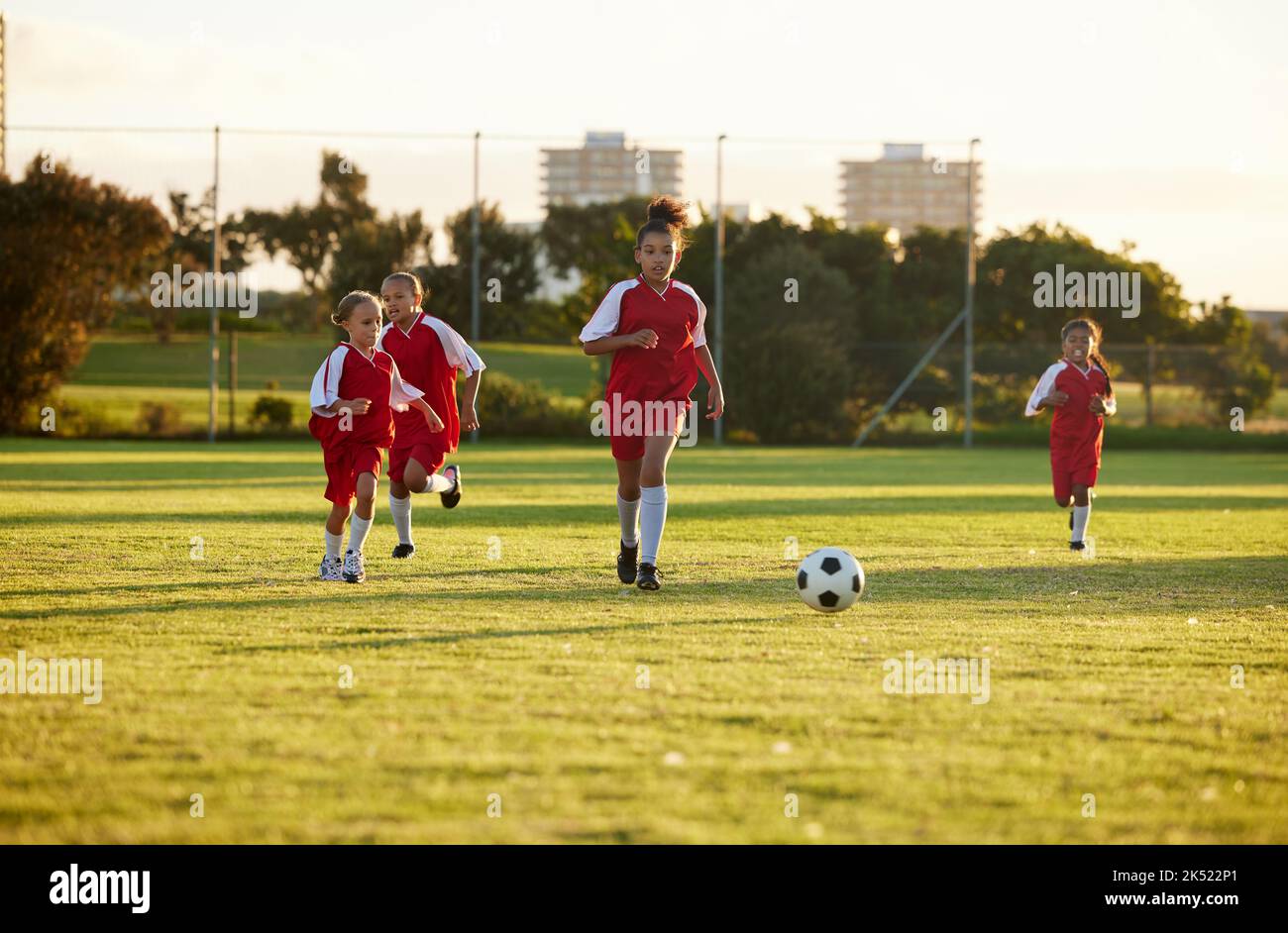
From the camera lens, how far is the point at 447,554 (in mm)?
9445

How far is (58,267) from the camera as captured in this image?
29578 mm

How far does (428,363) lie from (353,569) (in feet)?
6.27

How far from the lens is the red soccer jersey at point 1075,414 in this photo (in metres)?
11.2

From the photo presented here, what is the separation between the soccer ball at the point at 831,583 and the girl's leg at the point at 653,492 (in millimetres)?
1304

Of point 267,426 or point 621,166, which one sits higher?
point 621,166

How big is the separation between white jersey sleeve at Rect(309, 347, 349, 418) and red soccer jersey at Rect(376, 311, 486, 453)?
124 centimetres

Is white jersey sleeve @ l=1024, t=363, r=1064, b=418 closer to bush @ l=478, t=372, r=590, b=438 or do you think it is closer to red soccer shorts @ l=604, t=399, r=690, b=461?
red soccer shorts @ l=604, t=399, r=690, b=461

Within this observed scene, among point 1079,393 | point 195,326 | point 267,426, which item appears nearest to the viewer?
point 1079,393
